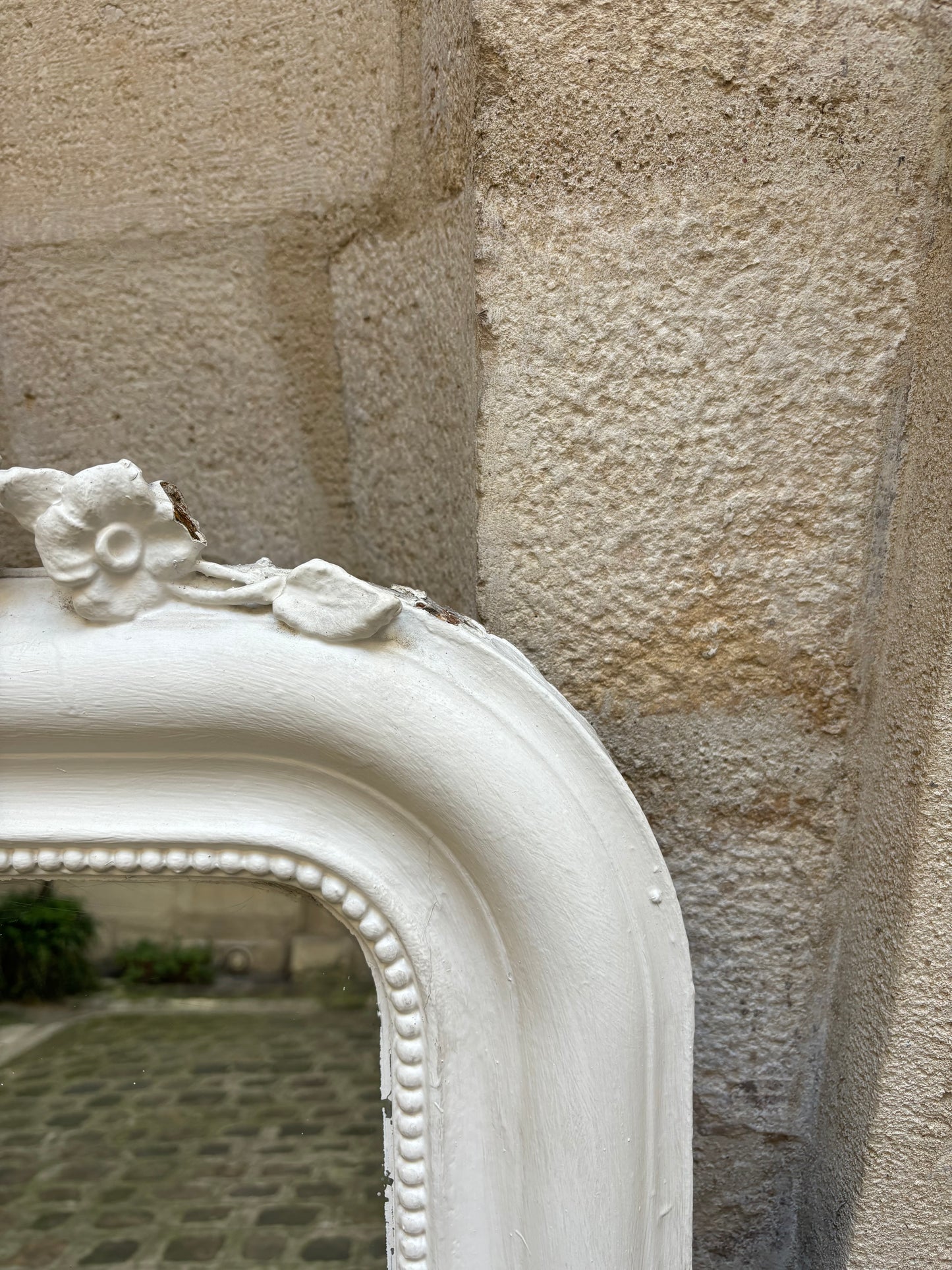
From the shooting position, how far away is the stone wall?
572mm

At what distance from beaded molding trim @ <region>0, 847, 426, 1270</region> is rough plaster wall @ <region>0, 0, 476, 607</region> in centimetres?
23

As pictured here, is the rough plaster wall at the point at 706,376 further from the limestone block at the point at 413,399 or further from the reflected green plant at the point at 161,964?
the reflected green plant at the point at 161,964

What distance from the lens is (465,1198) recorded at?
62 cm

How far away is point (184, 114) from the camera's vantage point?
778 millimetres

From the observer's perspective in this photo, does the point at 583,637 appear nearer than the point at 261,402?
Yes

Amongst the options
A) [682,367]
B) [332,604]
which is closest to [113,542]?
[332,604]

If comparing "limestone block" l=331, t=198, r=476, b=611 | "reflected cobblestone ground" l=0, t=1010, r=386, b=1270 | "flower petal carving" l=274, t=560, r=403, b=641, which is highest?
"limestone block" l=331, t=198, r=476, b=611

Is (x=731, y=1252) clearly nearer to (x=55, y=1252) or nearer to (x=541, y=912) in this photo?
(x=541, y=912)

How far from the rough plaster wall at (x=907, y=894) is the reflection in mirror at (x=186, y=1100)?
0.34 metres

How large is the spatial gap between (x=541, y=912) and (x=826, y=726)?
9.6 inches

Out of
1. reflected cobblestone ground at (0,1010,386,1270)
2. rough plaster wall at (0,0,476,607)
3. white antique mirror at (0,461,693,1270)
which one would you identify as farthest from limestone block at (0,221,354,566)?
reflected cobblestone ground at (0,1010,386,1270)

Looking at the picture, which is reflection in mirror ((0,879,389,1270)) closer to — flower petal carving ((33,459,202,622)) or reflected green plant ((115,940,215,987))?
reflected green plant ((115,940,215,987))

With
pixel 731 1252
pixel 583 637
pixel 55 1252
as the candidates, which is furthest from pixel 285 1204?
pixel 583 637

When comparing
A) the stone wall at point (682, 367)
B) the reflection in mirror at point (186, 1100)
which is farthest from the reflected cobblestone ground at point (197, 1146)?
the stone wall at point (682, 367)
